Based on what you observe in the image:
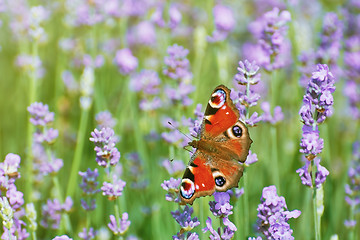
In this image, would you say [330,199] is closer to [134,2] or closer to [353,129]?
[353,129]

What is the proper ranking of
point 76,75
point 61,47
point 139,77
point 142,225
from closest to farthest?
point 142,225 → point 139,77 → point 61,47 → point 76,75

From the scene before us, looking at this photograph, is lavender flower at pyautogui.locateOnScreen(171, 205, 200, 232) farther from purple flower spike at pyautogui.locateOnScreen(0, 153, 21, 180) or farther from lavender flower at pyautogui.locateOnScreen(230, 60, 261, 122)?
purple flower spike at pyautogui.locateOnScreen(0, 153, 21, 180)

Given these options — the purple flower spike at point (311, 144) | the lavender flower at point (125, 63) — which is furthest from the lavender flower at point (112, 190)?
the lavender flower at point (125, 63)

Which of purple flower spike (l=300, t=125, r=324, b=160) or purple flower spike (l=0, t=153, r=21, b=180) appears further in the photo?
purple flower spike (l=0, t=153, r=21, b=180)

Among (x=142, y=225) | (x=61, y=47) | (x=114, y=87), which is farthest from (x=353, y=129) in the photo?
(x=61, y=47)

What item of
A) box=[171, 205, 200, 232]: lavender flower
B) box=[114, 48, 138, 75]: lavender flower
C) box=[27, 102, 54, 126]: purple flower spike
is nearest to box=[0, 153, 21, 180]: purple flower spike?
box=[27, 102, 54, 126]: purple flower spike

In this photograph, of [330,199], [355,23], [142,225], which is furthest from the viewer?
[355,23]
